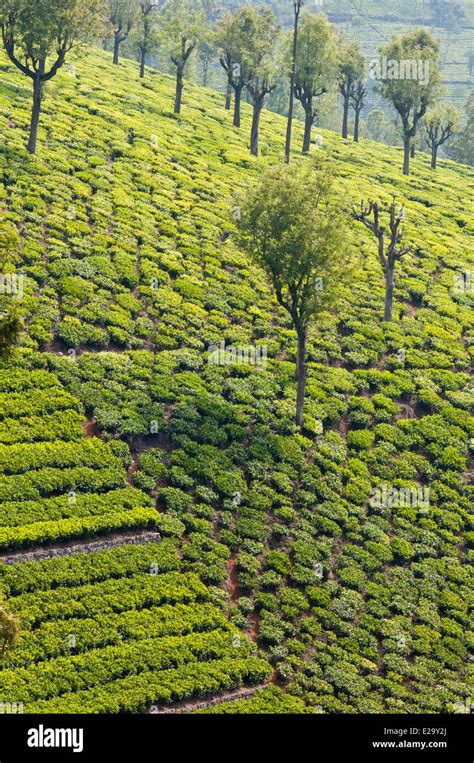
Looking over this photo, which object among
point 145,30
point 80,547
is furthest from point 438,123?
point 80,547

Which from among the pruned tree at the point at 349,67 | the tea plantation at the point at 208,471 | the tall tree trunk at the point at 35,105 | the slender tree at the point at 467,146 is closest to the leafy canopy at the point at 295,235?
the tea plantation at the point at 208,471

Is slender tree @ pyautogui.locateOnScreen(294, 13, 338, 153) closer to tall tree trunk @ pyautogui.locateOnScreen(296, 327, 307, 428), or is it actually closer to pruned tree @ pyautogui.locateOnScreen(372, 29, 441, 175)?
pruned tree @ pyautogui.locateOnScreen(372, 29, 441, 175)

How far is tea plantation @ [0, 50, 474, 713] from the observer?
3078 cm

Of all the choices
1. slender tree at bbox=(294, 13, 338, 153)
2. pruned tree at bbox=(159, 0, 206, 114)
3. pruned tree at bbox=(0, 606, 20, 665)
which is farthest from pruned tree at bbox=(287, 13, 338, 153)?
pruned tree at bbox=(0, 606, 20, 665)

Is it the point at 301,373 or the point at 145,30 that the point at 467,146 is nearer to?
the point at 145,30

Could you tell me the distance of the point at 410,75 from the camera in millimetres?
93000

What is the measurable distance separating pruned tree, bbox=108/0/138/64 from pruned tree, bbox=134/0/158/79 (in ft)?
3.19

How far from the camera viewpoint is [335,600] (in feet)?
118

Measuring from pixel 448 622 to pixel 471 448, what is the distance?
12774mm

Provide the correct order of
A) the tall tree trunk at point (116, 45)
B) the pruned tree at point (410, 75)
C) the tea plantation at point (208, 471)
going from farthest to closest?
the tall tree trunk at point (116, 45) < the pruned tree at point (410, 75) < the tea plantation at point (208, 471)

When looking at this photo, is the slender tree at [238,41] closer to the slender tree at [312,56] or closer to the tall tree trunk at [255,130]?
the slender tree at [312,56]

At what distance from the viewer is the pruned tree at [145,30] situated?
356ft

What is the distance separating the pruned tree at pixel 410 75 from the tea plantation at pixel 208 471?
35311 millimetres

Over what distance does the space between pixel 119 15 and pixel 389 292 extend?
77.0 metres
